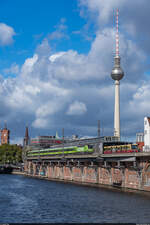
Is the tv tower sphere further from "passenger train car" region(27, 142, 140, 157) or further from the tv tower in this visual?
"passenger train car" region(27, 142, 140, 157)

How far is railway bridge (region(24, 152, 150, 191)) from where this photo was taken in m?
80.1

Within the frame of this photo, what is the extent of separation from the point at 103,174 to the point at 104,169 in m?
1.86

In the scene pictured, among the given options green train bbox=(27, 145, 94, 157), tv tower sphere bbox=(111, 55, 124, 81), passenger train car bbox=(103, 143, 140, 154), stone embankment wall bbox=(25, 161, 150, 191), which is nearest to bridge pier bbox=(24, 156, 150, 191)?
stone embankment wall bbox=(25, 161, 150, 191)

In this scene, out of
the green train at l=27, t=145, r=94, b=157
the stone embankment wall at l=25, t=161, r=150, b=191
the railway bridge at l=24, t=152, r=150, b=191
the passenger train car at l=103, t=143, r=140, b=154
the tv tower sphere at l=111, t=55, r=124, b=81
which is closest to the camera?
the stone embankment wall at l=25, t=161, r=150, b=191

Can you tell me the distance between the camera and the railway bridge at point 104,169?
80125 millimetres

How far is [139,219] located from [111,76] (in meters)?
130

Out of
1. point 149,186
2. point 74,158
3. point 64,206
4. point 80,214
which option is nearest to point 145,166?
point 149,186

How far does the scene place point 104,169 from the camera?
101m

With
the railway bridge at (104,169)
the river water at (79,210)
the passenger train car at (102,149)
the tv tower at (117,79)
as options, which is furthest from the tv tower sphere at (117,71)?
the river water at (79,210)

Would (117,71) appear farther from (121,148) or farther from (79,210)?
(79,210)

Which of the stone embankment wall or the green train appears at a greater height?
the green train

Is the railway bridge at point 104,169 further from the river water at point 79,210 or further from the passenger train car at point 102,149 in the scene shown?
the river water at point 79,210

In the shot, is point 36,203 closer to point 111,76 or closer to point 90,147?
point 90,147

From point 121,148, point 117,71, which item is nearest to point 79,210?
point 121,148
